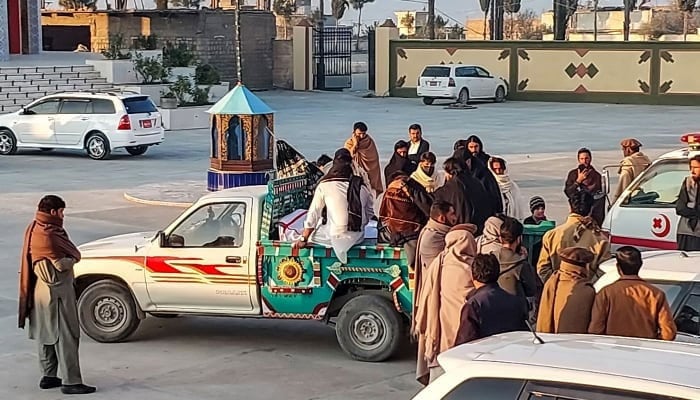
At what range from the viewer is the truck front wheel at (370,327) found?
9930mm

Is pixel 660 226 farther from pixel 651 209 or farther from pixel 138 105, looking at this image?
pixel 138 105

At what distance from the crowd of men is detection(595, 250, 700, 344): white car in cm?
21

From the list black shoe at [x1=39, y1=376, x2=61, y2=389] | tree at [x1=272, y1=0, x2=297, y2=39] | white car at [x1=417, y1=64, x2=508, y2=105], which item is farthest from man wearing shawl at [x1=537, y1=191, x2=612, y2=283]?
tree at [x1=272, y1=0, x2=297, y2=39]

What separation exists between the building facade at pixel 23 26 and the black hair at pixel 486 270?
42.1 m

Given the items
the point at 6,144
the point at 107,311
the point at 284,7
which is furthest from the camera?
the point at 284,7

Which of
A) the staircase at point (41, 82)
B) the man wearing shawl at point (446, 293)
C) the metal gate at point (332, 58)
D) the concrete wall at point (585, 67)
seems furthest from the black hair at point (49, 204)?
the metal gate at point (332, 58)

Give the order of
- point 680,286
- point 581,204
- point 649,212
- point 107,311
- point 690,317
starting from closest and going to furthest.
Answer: point 690,317, point 680,286, point 581,204, point 107,311, point 649,212

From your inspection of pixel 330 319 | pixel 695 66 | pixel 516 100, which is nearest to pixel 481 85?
pixel 516 100

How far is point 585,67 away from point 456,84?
19.1 ft

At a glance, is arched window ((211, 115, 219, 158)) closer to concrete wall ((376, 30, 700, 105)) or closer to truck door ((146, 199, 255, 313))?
truck door ((146, 199, 255, 313))

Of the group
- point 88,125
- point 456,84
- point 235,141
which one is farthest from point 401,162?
point 456,84

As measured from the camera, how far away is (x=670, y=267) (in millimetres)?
7457

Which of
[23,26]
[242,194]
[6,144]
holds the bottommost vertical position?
[6,144]

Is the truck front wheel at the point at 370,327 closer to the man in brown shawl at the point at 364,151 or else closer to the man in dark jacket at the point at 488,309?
the man in dark jacket at the point at 488,309
